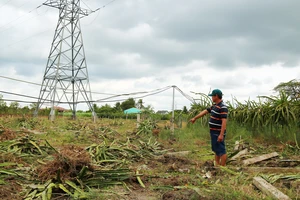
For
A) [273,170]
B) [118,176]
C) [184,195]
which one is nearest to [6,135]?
[118,176]

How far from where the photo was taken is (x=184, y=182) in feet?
14.8

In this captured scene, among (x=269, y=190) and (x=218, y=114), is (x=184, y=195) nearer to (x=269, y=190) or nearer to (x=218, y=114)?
(x=269, y=190)

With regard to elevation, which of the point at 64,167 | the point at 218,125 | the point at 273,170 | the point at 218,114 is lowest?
the point at 273,170

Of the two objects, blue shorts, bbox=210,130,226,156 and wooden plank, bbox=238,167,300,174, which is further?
blue shorts, bbox=210,130,226,156

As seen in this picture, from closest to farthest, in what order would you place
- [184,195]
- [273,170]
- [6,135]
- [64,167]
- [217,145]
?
[184,195] < [64,167] < [273,170] < [217,145] < [6,135]

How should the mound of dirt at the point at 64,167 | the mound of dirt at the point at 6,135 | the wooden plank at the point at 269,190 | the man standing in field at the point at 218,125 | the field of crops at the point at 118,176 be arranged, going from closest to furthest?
the wooden plank at the point at 269,190 → the field of crops at the point at 118,176 → the mound of dirt at the point at 64,167 → the man standing in field at the point at 218,125 → the mound of dirt at the point at 6,135

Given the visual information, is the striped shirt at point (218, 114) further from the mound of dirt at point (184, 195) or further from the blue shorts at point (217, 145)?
the mound of dirt at point (184, 195)

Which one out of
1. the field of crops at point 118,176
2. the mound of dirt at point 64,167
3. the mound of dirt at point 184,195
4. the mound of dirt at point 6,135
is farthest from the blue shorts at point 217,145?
the mound of dirt at point 6,135

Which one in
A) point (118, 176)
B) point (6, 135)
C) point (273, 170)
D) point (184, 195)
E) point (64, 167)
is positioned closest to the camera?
point (184, 195)

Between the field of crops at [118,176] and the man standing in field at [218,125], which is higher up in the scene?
the man standing in field at [218,125]

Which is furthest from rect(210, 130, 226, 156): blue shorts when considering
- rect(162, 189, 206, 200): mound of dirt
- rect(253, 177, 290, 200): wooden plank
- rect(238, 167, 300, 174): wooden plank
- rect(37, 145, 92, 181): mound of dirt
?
rect(37, 145, 92, 181): mound of dirt

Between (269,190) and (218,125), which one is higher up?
(218,125)

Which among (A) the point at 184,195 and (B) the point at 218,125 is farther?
(B) the point at 218,125

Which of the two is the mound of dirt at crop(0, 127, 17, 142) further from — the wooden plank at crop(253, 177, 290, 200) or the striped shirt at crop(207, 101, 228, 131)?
the wooden plank at crop(253, 177, 290, 200)
